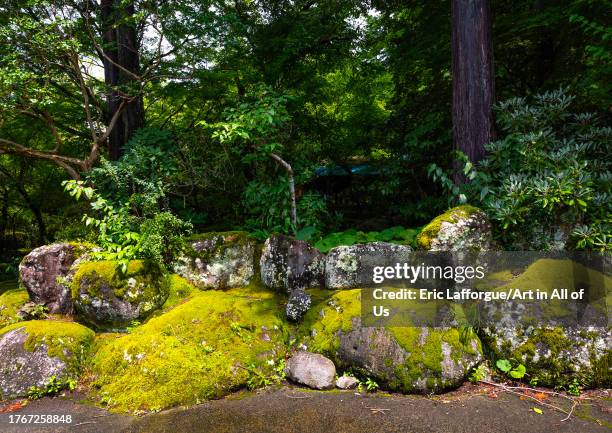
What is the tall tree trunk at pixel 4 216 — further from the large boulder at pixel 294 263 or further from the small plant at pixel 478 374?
the small plant at pixel 478 374

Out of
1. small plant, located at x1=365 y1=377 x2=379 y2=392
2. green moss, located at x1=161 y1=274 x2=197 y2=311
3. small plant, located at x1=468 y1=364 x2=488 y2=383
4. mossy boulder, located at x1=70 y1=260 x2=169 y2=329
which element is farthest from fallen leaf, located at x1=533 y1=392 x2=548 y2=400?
mossy boulder, located at x1=70 y1=260 x2=169 y2=329

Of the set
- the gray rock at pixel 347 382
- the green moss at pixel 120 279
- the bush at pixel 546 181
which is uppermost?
the bush at pixel 546 181

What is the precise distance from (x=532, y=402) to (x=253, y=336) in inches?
103

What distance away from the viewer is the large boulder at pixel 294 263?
437 cm

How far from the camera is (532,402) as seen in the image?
292cm

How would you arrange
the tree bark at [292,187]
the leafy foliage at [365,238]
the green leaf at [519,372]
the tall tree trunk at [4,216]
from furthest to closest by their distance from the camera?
the tall tree trunk at [4,216], the tree bark at [292,187], the leafy foliage at [365,238], the green leaf at [519,372]

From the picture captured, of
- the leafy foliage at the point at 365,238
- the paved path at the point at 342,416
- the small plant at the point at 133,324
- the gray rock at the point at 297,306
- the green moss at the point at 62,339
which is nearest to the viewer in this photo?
the paved path at the point at 342,416

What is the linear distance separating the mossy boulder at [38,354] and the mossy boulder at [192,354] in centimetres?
21

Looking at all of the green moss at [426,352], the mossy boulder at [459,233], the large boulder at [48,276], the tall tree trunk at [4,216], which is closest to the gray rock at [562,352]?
the green moss at [426,352]

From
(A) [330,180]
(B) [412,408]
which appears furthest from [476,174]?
(A) [330,180]

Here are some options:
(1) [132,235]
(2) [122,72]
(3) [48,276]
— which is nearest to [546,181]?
(1) [132,235]

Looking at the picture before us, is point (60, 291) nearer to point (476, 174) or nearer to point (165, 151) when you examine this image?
point (165, 151)

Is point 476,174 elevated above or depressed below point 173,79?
below

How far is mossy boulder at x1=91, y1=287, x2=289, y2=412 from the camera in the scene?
10.7ft
